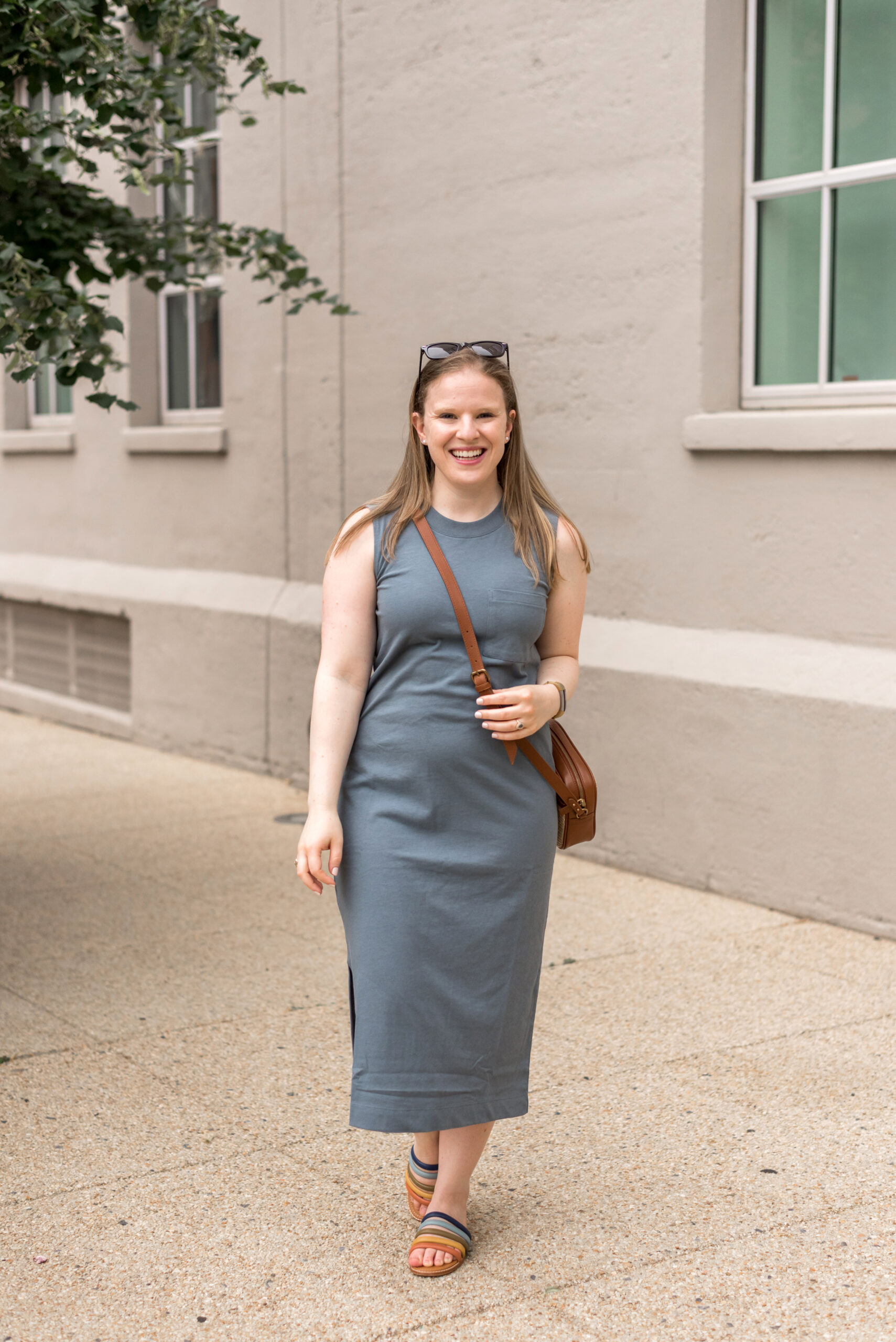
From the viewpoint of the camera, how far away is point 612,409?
6.48m

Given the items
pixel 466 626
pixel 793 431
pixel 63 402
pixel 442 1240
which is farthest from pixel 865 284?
pixel 63 402

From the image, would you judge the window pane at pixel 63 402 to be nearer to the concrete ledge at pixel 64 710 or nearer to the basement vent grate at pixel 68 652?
the basement vent grate at pixel 68 652

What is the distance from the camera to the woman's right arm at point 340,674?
3.12m

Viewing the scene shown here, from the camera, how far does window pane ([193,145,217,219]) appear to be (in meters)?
9.28

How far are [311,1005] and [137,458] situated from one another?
5.68 m

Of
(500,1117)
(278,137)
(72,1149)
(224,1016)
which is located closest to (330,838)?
(500,1117)

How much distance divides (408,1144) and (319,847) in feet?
3.78

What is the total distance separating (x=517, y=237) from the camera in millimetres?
6836

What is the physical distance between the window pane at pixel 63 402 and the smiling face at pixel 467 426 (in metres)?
8.45

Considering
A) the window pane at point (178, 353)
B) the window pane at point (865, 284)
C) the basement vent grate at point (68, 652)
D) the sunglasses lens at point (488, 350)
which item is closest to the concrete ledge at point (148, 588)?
the basement vent grate at point (68, 652)

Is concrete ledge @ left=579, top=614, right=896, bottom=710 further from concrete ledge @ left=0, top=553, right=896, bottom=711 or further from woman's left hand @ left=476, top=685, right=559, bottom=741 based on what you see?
woman's left hand @ left=476, top=685, right=559, bottom=741

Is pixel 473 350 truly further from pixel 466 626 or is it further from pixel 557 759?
pixel 557 759

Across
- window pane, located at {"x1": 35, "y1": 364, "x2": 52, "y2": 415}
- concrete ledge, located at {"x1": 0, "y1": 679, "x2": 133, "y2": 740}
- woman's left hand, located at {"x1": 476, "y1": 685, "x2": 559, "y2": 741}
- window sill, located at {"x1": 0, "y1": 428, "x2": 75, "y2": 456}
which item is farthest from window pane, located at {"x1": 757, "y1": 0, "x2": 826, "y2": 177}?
window pane, located at {"x1": 35, "y1": 364, "x2": 52, "y2": 415}

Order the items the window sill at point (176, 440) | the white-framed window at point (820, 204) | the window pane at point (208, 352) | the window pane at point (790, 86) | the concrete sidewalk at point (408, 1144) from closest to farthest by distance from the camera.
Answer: the concrete sidewalk at point (408, 1144) < the white-framed window at point (820, 204) < the window pane at point (790, 86) < the window sill at point (176, 440) < the window pane at point (208, 352)
